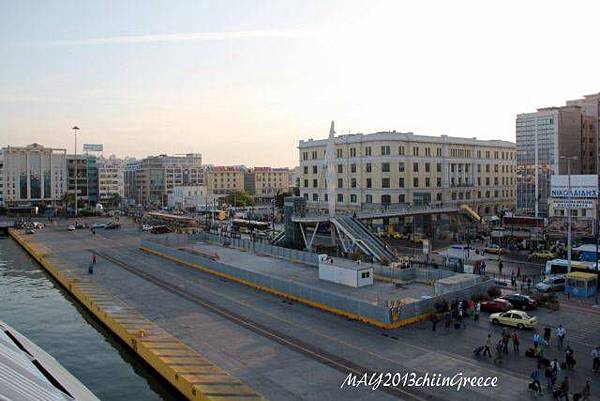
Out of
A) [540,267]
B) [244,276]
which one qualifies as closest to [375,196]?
[540,267]

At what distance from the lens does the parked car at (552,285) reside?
38094mm

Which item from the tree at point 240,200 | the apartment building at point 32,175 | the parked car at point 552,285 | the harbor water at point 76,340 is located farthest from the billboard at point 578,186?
the apartment building at point 32,175

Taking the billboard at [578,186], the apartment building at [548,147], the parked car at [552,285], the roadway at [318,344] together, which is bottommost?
the roadway at [318,344]

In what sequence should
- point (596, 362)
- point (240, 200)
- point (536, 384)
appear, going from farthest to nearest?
1. point (240, 200)
2. point (596, 362)
3. point (536, 384)

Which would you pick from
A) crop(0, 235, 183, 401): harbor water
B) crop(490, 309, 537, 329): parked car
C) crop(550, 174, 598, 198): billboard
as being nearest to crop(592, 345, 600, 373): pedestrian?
crop(490, 309, 537, 329): parked car

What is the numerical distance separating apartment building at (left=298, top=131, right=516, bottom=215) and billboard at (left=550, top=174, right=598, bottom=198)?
19.9 metres

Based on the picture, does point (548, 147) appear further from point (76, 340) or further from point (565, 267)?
point (76, 340)

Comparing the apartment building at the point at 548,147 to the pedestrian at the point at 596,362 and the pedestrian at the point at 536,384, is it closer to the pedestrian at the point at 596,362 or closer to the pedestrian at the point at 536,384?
the pedestrian at the point at 596,362

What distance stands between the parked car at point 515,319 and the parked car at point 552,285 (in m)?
9.36

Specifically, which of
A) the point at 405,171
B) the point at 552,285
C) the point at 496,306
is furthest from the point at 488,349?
the point at 405,171

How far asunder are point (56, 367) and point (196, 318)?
997 cm

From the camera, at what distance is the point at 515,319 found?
95.2ft

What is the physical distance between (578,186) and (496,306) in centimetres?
3829

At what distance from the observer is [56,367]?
22688 mm
